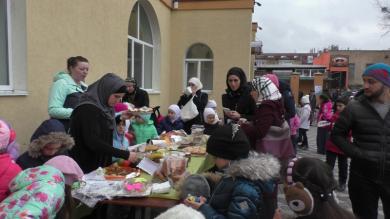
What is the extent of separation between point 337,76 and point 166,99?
35.0 m

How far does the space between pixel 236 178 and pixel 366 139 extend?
1.14 metres

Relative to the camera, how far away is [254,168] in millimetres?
2055

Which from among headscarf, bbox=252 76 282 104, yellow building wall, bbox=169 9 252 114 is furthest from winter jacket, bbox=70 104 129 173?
yellow building wall, bbox=169 9 252 114

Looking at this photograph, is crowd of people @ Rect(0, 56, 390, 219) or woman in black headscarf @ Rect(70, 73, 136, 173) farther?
woman in black headscarf @ Rect(70, 73, 136, 173)

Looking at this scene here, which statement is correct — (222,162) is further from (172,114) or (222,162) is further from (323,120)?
(323,120)

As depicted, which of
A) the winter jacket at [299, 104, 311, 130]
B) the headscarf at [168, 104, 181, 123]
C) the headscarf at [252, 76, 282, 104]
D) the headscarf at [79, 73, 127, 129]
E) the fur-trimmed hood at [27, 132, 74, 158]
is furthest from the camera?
the winter jacket at [299, 104, 311, 130]

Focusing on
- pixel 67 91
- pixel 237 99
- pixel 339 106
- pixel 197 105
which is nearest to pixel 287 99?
pixel 339 106

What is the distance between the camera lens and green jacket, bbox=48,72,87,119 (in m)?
3.96

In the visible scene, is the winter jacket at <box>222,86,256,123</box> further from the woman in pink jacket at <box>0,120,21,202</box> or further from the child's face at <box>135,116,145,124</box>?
the woman in pink jacket at <box>0,120,21,202</box>

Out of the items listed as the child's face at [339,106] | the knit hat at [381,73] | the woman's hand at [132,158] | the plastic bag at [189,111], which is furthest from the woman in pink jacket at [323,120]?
the woman's hand at [132,158]

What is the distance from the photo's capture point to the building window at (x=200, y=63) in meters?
11.9

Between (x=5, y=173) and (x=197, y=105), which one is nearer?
(x=5, y=173)

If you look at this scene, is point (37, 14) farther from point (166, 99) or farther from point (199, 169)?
point (166, 99)

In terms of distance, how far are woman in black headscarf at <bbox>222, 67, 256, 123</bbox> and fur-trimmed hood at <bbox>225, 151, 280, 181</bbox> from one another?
1.69 metres
